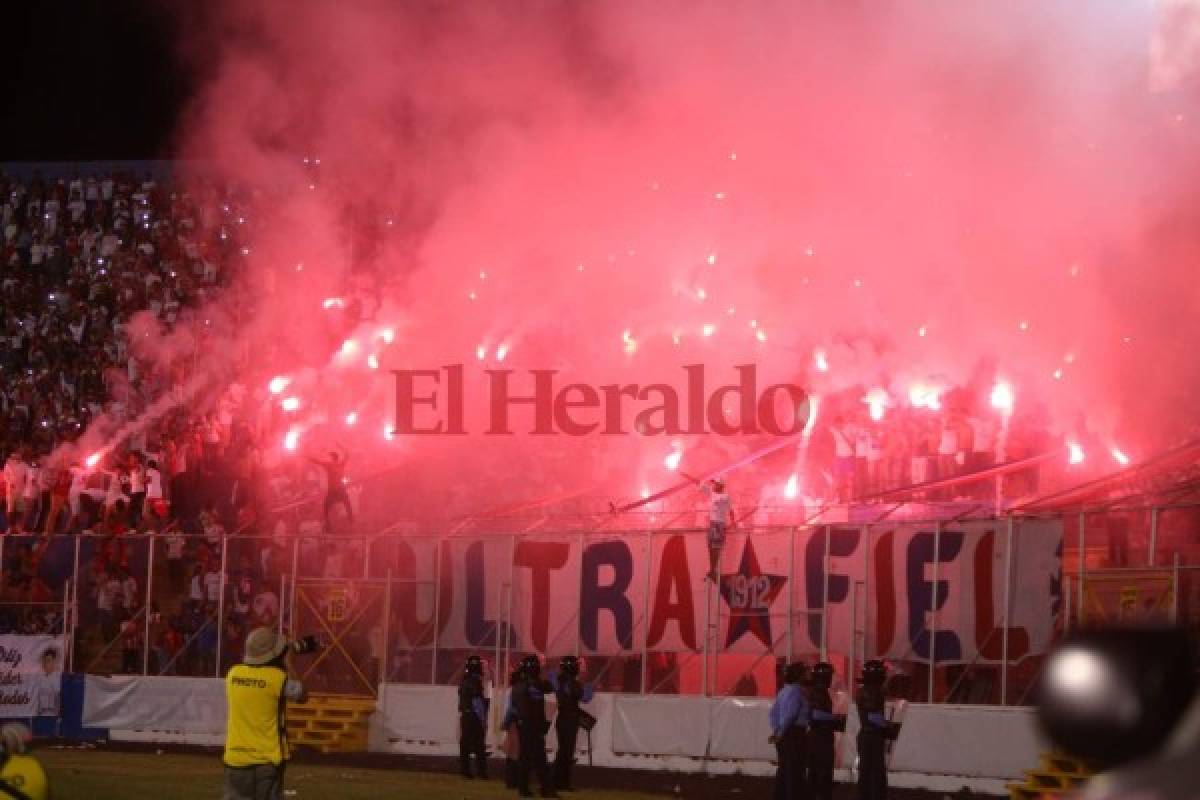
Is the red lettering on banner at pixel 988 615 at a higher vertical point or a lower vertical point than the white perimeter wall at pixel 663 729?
higher

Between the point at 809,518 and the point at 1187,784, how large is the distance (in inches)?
788

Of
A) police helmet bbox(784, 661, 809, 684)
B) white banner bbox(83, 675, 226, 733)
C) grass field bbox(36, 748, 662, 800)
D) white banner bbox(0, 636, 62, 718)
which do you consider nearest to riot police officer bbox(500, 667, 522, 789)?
grass field bbox(36, 748, 662, 800)

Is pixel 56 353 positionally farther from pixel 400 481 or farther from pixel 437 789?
pixel 437 789

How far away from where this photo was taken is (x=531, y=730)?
742 inches

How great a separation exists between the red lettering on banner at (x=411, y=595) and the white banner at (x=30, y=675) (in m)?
4.62

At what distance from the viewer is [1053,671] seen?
102 inches

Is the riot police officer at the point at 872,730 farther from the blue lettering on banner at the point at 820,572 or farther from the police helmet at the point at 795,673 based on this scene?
the blue lettering on banner at the point at 820,572

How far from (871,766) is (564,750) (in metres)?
3.86

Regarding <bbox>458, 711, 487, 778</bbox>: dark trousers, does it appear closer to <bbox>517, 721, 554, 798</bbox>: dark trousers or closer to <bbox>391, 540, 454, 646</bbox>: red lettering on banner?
<bbox>517, 721, 554, 798</bbox>: dark trousers

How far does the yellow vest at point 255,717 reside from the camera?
10445 millimetres

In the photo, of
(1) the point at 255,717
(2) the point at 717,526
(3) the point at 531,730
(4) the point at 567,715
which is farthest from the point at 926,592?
(1) the point at 255,717

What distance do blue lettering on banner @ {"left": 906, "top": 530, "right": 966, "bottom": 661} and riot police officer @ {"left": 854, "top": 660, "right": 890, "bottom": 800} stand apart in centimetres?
267

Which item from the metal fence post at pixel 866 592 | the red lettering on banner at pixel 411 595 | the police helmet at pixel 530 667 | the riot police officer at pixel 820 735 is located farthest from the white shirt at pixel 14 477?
the riot police officer at pixel 820 735

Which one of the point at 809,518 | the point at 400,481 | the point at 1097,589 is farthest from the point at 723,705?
the point at 400,481
